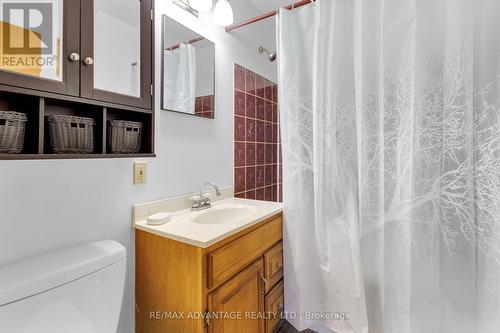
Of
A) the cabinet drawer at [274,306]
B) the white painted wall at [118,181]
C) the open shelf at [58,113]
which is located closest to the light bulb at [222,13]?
the white painted wall at [118,181]

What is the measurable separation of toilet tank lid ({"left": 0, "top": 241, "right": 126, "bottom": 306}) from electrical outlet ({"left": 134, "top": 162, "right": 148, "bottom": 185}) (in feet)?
1.07

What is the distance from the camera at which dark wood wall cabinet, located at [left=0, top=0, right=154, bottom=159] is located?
75cm

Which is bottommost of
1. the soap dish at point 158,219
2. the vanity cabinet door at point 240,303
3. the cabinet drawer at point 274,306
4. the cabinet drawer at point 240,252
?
the cabinet drawer at point 274,306

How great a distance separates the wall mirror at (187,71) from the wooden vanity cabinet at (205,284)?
2.54 feet

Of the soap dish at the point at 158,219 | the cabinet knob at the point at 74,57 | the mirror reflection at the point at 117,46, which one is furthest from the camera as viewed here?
the soap dish at the point at 158,219

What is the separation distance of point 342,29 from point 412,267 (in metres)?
1.22

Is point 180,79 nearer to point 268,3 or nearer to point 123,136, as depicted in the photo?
A: point 123,136

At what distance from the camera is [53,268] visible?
78 cm

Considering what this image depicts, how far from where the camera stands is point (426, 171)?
42.1 inches

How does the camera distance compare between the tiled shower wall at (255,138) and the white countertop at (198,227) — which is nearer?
the white countertop at (198,227)

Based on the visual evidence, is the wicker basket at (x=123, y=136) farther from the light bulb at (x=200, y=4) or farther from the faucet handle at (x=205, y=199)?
the light bulb at (x=200, y=4)

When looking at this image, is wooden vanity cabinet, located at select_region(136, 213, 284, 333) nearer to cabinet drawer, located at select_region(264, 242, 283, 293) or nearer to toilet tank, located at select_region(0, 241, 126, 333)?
cabinet drawer, located at select_region(264, 242, 283, 293)

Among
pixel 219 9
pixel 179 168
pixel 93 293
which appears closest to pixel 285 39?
pixel 219 9

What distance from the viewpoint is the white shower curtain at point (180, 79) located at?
1.34 meters
